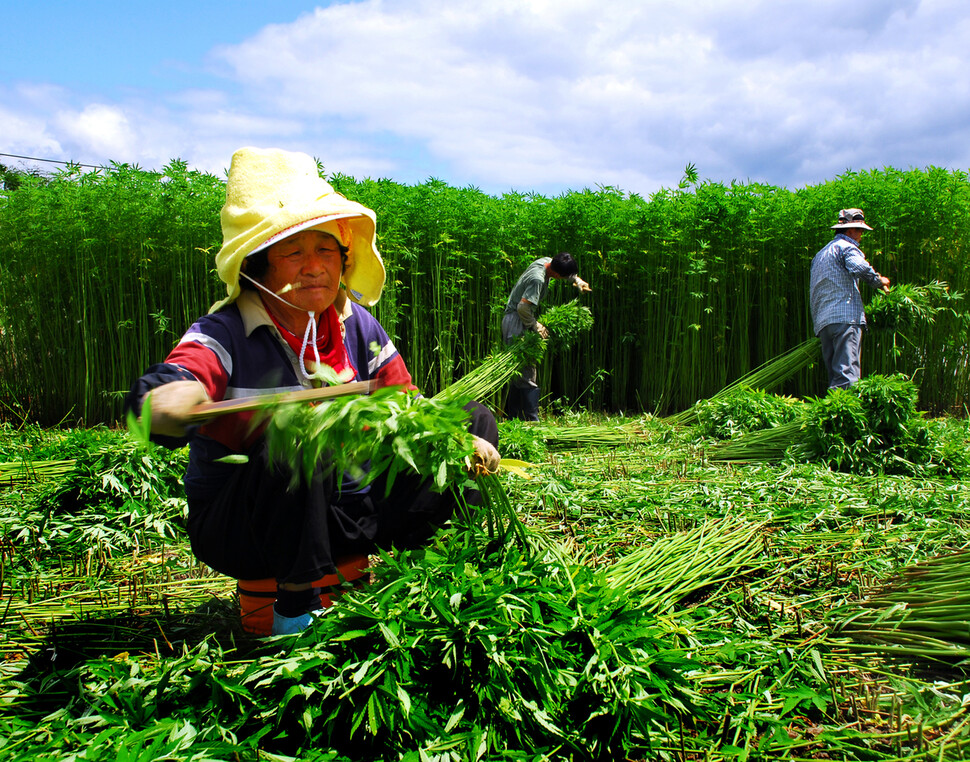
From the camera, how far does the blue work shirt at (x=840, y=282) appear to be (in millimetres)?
5496

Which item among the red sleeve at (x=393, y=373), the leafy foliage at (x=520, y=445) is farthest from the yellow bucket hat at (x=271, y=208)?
the leafy foliage at (x=520, y=445)

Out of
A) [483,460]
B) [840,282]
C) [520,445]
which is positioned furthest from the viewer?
[840,282]

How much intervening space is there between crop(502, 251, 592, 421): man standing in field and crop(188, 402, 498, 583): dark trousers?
4.21 metres

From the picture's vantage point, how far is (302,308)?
1947 mm

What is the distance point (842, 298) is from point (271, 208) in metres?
5.09

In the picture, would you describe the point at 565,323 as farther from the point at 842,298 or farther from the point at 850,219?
the point at 850,219

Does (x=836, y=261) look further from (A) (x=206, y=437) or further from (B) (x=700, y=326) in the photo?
(A) (x=206, y=437)

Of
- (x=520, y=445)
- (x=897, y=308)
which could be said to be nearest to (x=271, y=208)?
(x=520, y=445)

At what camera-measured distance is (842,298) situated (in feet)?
18.2

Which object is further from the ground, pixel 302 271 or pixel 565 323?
pixel 302 271

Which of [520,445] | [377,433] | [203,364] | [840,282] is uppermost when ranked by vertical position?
[840,282]

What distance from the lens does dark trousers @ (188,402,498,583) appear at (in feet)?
5.73

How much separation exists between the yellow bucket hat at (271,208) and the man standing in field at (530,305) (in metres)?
3.94

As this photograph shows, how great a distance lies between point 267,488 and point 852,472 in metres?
3.65
